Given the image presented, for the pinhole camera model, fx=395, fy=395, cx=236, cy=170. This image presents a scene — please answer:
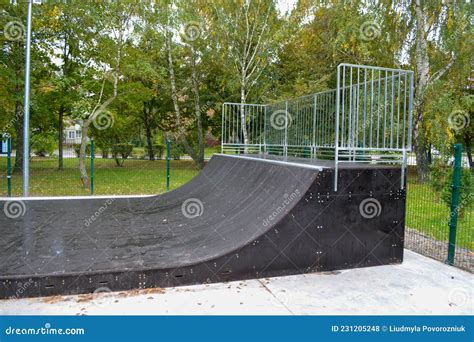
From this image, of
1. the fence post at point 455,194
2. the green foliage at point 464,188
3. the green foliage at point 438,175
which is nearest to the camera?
the fence post at point 455,194

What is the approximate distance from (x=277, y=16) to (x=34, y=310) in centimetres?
1899

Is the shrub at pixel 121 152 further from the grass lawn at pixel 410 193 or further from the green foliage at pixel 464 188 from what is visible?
the green foliage at pixel 464 188

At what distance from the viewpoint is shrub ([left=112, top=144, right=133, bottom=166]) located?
2587 cm

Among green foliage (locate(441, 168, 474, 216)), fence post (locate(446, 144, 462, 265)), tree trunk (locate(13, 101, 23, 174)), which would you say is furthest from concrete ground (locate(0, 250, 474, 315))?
tree trunk (locate(13, 101, 23, 174))

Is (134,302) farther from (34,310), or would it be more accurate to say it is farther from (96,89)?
(96,89)

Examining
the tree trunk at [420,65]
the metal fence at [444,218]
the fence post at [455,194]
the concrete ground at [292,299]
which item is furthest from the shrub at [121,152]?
the fence post at [455,194]

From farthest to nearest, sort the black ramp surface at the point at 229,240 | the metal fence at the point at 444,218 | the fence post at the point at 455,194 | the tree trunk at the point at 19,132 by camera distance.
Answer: the tree trunk at the point at 19,132, the metal fence at the point at 444,218, the fence post at the point at 455,194, the black ramp surface at the point at 229,240

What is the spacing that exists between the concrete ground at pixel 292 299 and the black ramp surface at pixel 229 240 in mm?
175

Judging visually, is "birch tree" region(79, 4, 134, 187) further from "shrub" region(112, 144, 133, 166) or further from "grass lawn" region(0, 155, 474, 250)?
"shrub" region(112, 144, 133, 166)

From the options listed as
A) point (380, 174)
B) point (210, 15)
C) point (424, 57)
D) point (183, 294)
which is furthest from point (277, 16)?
point (183, 294)

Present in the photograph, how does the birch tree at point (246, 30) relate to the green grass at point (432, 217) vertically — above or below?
above

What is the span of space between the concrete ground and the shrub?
878 inches

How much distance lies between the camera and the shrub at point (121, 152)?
25.9 metres

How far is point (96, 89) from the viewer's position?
1759 cm
